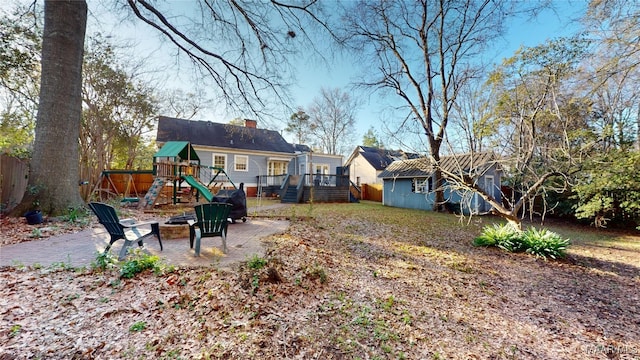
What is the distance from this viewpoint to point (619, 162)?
959 centimetres

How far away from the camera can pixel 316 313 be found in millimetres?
3027

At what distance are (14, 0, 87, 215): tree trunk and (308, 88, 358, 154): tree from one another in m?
22.6

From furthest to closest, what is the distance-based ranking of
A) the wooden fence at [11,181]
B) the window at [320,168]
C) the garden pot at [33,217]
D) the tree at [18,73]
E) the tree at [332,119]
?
the tree at [332,119]
the window at [320,168]
the tree at [18,73]
the wooden fence at [11,181]
the garden pot at [33,217]

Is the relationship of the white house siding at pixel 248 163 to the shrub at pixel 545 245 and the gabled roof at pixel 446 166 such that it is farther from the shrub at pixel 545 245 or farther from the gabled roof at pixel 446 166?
the shrub at pixel 545 245

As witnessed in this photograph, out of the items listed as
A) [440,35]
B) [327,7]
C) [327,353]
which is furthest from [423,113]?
[327,353]

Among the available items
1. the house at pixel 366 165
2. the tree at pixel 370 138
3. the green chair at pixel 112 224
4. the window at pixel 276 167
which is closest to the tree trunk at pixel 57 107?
the green chair at pixel 112 224

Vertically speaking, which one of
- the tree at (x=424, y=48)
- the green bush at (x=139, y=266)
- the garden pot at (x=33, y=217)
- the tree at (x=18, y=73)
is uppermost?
the tree at (x=424, y=48)

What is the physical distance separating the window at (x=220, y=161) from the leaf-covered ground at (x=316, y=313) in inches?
629

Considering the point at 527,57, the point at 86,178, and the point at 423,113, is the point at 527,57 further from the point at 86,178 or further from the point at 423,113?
the point at 86,178

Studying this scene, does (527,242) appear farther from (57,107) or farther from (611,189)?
(57,107)

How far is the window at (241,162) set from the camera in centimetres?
1997

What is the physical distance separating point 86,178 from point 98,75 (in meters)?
5.17

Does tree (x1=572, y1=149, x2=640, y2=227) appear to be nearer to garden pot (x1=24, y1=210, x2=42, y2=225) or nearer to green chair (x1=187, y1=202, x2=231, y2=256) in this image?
green chair (x1=187, y1=202, x2=231, y2=256)

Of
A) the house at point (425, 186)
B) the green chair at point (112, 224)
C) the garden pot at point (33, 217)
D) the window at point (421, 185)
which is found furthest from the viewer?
the window at point (421, 185)
